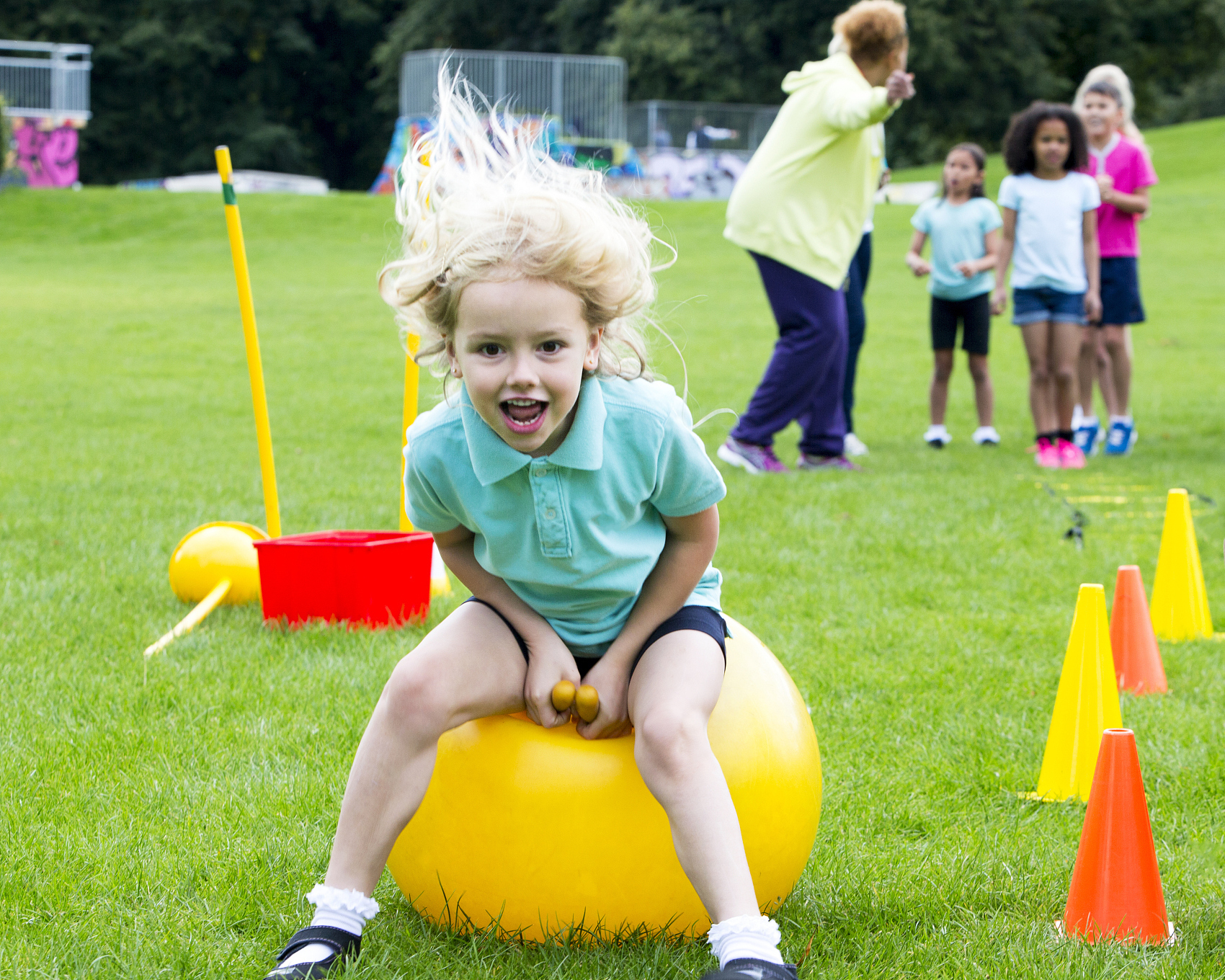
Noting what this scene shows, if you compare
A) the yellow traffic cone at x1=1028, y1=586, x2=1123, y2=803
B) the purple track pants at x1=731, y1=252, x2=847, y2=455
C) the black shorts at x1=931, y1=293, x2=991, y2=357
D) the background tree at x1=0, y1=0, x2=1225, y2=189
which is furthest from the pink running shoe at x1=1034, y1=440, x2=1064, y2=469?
the background tree at x1=0, y1=0, x2=1225, y2=189

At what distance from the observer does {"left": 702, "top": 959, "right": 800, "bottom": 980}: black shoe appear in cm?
213

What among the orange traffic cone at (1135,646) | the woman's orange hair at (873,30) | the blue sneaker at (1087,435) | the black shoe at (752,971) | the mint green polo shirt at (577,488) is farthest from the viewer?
the blue sneaker at (1087,435)

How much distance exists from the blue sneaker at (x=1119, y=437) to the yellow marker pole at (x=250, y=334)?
5637mm

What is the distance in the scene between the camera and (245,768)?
322cm

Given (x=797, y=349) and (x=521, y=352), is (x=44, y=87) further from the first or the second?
(x=521, y=352)

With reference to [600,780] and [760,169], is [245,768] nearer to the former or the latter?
[600,780]

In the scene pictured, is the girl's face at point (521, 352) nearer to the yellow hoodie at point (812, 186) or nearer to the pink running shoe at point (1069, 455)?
the yellow hoodie at point (812, 186)

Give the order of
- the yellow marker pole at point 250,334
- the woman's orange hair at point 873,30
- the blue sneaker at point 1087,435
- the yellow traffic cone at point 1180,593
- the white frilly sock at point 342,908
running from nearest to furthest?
the white frilly sock at point 342,908, the yellow marker pole at point 250,334, the yellow traffic cone at point 1180,593, the woman's orange hair at point 873,30, the blue sneaker at point 1087,435

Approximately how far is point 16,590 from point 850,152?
4639mm

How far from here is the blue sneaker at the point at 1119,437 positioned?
8.23 meters

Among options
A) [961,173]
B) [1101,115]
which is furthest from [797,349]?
[1101,115]

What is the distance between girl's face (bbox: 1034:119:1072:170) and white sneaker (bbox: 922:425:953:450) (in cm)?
180

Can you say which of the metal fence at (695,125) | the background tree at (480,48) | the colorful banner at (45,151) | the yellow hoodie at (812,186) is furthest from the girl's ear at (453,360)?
the background tree at (480,48)

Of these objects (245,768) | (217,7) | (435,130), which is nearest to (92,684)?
(245,768)
